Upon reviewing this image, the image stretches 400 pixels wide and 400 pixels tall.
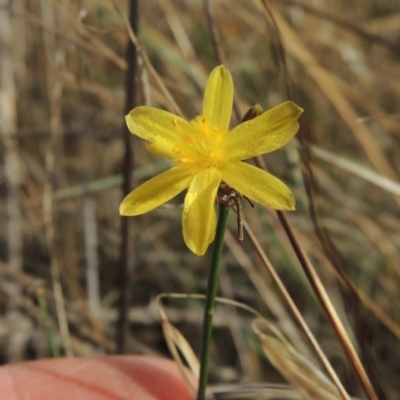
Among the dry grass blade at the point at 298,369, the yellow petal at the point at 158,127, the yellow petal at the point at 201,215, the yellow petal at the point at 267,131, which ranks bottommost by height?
the dry grass blade at the point at 298,369

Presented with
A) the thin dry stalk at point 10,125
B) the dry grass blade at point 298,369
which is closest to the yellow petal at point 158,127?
the dry grass blade at point 298,369

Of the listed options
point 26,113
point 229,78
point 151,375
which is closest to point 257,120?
point 229,78

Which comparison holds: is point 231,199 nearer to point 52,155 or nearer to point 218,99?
point 218,99

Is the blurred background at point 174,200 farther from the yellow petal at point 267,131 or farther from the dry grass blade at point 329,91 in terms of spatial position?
the yellow petal at point 267,131

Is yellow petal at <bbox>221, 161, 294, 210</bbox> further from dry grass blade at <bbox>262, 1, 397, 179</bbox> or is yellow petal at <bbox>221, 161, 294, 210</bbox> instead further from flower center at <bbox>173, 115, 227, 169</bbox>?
dry grass blade at <bbox>262, 1, 397, 179</bbox>

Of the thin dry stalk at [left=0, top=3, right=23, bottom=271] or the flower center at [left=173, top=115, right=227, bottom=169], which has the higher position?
the thin dry stalk at [left=0, top=3, right=23, bottom=271]

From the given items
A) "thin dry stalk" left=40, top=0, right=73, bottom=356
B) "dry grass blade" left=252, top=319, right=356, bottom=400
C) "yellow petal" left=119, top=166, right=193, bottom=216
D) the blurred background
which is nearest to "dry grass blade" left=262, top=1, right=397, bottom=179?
the blurred background
